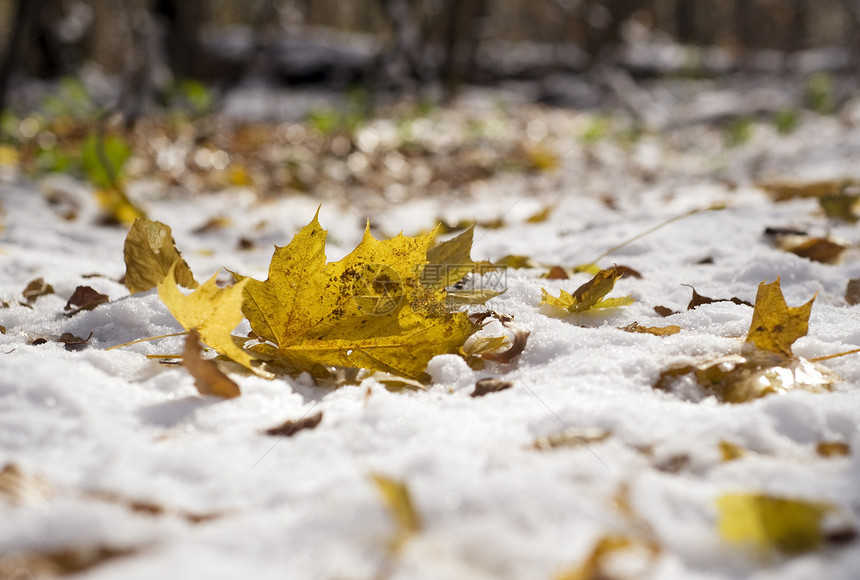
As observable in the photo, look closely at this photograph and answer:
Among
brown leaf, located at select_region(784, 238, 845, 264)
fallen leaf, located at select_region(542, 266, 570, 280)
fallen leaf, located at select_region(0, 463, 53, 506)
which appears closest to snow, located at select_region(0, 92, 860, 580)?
fallen leaf, located at select_region(0, 463, 53, 506)

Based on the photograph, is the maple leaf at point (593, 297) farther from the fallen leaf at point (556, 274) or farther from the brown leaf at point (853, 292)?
the brown leaf at point (853, 292)

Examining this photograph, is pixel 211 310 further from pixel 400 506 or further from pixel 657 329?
pixel 657 329

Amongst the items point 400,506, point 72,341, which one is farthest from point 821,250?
point 72,341

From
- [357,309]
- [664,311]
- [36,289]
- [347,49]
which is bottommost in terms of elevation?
[347,49]

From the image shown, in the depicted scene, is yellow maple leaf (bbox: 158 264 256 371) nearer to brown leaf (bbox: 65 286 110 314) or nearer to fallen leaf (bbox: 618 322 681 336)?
brown leaf (bbox: 65 286 110 314)

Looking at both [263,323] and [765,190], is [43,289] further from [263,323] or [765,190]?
[765,190]

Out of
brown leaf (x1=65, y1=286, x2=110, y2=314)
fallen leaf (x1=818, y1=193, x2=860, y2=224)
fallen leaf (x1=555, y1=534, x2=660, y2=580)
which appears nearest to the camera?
fallen leaf (x1=555, y1=534, x2=660, y2=580)
